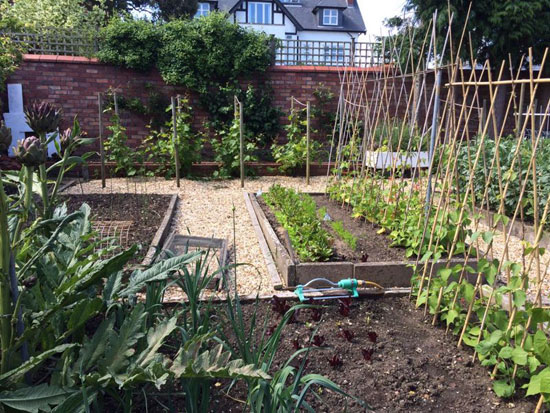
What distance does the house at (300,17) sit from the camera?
30.8 metres

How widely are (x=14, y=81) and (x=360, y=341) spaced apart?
8784mm

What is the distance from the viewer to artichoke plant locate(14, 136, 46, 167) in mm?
1502

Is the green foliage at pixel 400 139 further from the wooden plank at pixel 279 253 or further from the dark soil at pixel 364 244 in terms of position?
the wooden plank at pixel 279 253

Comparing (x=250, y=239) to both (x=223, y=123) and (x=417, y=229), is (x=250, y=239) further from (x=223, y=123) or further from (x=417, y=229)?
(x=223, y=123)

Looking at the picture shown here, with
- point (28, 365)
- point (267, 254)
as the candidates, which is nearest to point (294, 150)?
point (267, 254)

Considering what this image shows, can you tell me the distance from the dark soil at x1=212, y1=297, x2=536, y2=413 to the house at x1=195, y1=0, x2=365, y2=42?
2829 centimetres

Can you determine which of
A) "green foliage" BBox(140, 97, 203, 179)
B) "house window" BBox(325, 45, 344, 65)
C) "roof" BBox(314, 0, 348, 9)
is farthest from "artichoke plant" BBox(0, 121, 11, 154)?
"roof" BBox(314, 0, 348, 9)

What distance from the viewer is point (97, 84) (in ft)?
29.9

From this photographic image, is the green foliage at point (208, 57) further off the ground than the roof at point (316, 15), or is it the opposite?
the roof at point (316, 15)

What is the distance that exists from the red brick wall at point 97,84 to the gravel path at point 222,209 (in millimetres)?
1912

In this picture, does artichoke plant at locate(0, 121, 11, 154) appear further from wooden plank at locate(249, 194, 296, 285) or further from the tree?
the tree

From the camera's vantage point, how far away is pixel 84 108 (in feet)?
30.1

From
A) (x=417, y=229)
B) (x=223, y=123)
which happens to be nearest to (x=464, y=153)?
(x=417, y=229)

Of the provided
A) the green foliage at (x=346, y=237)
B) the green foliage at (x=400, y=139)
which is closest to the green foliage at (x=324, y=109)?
the green foliage at (x=400, y=139)
